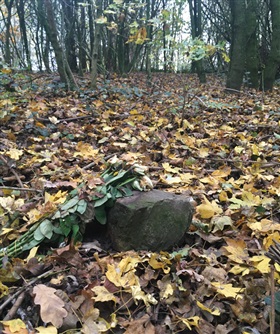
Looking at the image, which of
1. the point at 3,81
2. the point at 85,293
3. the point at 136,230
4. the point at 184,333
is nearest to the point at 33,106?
the point at 3,81

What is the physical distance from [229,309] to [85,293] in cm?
66

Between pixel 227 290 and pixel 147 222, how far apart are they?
55 centimetres

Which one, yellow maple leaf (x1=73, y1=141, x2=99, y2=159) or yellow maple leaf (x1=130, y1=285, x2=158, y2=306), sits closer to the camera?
yellow maple leaf (x1=130, y1=285, x2=158, y2=306)

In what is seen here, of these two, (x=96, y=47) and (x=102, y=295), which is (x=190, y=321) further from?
(x=96, y=47)

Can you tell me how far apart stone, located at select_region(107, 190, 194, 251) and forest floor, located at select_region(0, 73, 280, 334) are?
0.08 metres

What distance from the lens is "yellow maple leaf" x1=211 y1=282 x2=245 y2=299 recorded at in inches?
56.1

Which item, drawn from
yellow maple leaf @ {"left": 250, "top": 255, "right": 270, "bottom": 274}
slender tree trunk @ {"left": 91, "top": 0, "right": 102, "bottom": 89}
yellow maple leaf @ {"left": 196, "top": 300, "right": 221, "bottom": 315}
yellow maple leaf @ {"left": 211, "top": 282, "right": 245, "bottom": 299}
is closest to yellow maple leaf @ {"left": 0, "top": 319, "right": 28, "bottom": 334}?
yellow maple leaf @ {"left": 196, "top": 300, "right": 221, "bottom": 315}

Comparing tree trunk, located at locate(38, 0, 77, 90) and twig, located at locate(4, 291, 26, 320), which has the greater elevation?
tree trunk, located at locate(38, 0, 77, 90)

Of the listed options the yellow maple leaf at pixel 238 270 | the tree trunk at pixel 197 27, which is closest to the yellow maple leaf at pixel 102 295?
the yellow maple leaf at pixel 238 270

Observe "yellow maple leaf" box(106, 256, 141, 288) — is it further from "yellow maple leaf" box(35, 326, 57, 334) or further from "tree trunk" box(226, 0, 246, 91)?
"tree trunk" box(226, 0, 246, 91)

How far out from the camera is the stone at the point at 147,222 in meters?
1.75

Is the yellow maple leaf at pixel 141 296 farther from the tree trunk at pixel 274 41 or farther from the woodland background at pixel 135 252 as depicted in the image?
the tree trunk at pixel 274 41

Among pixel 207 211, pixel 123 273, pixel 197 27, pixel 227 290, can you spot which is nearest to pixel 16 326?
pixel 123 273

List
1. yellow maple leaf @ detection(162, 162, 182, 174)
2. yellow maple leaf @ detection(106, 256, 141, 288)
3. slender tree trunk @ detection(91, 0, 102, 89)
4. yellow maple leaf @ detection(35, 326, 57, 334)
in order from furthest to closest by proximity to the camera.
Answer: slender tree trunk @ detection(91, 0, 102, 89)
yellow maple leaf @ detection(162, 162, 182, 174)
yellow maple leaf @ detection(106, 256, 141, 288)
yellow maple leaf @ detection(35, 326, 57, 334)
